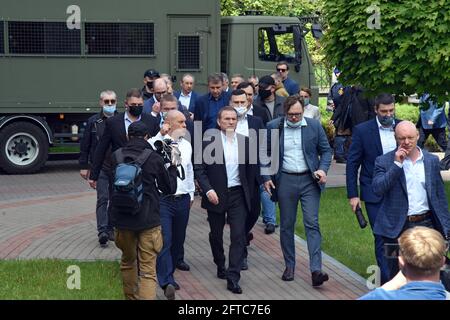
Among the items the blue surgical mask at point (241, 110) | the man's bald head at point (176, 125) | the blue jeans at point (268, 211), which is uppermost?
the blue surgical mask at point (241, 110)

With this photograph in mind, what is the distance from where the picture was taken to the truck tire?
18.8 meters

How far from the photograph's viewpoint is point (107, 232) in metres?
12.2

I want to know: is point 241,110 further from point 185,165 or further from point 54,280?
point 54,280

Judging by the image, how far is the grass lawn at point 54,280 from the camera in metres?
9.48

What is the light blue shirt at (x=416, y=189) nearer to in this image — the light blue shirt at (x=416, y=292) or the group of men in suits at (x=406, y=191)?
the group of men in suits at (x=406, y=191)

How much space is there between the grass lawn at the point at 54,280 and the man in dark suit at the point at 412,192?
253 cm

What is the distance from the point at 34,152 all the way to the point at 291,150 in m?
9.52

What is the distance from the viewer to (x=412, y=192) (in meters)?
8.85

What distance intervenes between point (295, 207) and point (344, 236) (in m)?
2.34

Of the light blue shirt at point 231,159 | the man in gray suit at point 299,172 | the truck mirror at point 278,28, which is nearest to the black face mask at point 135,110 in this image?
the light blue shirt at point 231,159

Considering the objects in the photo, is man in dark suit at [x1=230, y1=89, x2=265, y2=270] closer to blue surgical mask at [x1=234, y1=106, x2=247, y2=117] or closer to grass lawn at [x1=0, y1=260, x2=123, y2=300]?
blue surgical mask at [x1=234, y1=106, x2=247, y2=117]

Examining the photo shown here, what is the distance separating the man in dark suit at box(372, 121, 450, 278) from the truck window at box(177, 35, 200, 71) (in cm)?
1100
